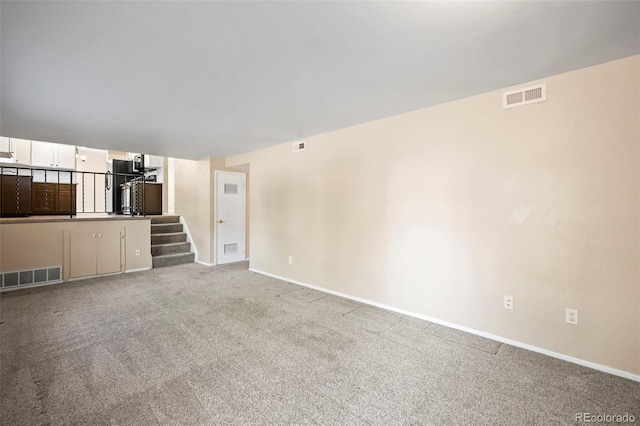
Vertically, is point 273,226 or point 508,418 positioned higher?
point 273,226

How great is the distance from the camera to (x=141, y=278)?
4.82 metres

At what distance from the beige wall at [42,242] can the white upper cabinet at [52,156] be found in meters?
2.40

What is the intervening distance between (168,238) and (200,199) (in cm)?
126

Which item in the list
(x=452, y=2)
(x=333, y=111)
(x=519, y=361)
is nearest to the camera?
(x=452, y=2)

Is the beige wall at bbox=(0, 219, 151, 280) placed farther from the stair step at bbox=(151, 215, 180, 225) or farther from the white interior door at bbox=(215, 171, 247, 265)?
the white interior door at bbox=(215, 171, 247, 265)

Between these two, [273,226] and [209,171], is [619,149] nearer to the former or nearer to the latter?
[273,226]

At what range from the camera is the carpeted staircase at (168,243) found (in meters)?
5.88

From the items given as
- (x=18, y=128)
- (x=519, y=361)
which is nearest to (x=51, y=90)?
(x=18, y=128)

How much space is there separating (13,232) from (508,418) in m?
6.43

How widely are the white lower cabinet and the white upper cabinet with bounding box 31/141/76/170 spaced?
2533 mm

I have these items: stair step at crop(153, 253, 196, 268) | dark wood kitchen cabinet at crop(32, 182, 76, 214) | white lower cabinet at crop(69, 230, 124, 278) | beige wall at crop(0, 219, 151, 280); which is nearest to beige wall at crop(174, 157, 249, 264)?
stair step at crop(153, 253, 196, 268)

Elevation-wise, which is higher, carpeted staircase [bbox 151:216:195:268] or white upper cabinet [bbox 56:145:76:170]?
white upper cabinet [bbox 56:145:76:170]

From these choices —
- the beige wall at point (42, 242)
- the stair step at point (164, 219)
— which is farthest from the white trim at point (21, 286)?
the stair step at point (164, 219)

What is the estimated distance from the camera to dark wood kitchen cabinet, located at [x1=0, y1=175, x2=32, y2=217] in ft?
16.0
